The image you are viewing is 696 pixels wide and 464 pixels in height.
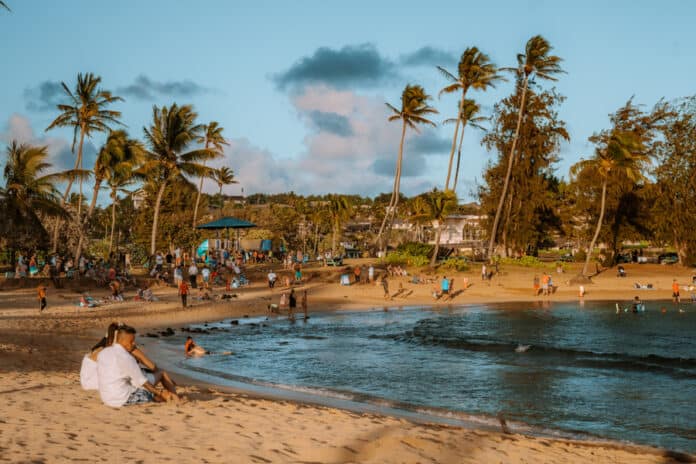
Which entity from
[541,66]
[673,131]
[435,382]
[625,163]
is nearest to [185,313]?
[435,382]

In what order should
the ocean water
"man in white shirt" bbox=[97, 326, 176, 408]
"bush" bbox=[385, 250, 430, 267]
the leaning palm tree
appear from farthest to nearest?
"bush" bbox=[385, 250, 430, 267] → the leaning palm tree → the ocean water → "man in white shirt" bbox=[97, 326, 176, 408]

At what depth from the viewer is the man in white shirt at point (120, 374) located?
8.76 meters

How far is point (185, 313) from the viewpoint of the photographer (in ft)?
89.2

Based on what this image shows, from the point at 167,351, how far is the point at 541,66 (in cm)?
4063

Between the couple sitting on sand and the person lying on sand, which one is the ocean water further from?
the couple sitting on sand

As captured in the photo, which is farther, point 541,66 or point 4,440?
point 541,66

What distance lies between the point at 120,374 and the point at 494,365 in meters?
11.5

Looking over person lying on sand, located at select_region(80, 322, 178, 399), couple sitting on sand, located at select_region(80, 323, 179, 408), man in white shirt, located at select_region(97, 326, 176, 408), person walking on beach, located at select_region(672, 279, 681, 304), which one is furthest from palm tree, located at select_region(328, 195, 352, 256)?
man in white shirt, located at select_region(97, 326, 176, 408)

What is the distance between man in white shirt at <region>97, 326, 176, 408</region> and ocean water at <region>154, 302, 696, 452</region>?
16.7ft

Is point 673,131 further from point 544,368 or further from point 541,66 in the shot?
point 544,368

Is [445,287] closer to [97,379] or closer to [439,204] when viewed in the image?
[439,204]

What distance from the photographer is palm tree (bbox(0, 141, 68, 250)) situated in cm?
3145

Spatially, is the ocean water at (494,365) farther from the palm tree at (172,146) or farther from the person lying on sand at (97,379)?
the palm tree at (172,146)

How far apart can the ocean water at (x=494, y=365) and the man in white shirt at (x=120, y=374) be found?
200 inches
